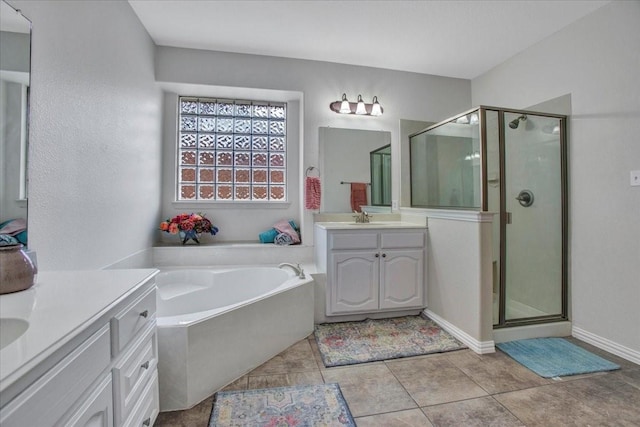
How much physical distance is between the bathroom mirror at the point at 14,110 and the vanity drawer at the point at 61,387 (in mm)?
739

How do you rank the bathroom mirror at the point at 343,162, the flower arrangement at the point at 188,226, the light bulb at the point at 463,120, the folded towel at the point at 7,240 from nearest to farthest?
1. the folded towel at the point at 7,240
2. the light bulb at the point at 463,120
3. the flower arrangement at the point at 188,226
4. the bathroom mirror at the point at 343,162

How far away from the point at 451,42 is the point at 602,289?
2339 mm

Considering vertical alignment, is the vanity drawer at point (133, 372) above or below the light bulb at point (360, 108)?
below

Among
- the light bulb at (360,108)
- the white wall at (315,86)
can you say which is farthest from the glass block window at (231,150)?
the light bulb at (360,108)

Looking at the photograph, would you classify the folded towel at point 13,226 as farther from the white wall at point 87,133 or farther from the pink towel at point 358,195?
the pink towel at point 358,195

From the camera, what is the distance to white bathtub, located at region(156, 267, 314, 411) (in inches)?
60.2

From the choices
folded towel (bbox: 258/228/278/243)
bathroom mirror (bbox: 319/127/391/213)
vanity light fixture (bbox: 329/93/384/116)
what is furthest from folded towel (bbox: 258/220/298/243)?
vanity light fixture (bbox: 329/93/384/116)

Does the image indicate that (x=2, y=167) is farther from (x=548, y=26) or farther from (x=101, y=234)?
(x=548, y=26)

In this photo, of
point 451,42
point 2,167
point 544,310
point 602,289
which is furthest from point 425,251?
point 2,167

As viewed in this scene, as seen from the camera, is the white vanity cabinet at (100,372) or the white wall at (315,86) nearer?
the white vanity cabinet at (100,372)

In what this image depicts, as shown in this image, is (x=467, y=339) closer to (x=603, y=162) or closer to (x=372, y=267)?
(x=372, y=267)

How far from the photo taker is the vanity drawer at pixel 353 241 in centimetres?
254

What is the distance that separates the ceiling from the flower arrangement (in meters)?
1.63

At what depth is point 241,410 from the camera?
4.99 feet
